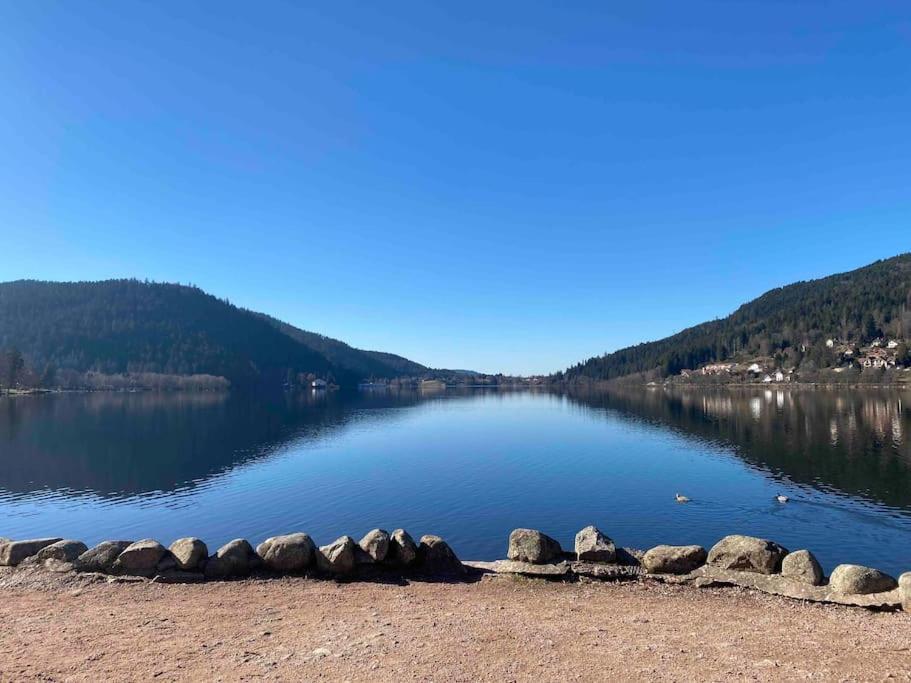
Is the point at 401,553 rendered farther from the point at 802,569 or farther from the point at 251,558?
the point at 802,569

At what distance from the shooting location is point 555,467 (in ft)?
183

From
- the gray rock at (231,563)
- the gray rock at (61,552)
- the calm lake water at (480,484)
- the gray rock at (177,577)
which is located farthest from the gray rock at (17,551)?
the calm lake water at (480,484)

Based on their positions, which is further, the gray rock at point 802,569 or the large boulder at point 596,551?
the large boulder at point 596,551

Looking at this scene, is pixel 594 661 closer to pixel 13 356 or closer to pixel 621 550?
pixel 621 550

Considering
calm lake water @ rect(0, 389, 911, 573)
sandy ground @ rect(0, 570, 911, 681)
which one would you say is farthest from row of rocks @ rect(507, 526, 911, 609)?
calm lake water @ rect(0, 389, 911, 573)

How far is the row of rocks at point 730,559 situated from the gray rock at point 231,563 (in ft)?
31.9

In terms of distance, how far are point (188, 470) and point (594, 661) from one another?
54132mm

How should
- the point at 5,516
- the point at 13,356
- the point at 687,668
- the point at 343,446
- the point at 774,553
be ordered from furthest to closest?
the point at 13,356 → the point at 343,446 → the point at 5,516 → the point at 774,553 → the point at 687,668

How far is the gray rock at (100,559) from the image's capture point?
63.6 feet

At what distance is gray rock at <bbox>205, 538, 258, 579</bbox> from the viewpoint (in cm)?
1920

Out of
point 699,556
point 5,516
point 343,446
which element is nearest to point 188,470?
point 5,516

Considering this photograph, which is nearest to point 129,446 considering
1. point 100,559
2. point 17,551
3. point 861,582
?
point 17,551

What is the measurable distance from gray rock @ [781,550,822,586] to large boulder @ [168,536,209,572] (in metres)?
20.3

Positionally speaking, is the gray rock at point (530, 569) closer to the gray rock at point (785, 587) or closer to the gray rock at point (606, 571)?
the gray rock at point (606, 571)
